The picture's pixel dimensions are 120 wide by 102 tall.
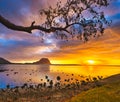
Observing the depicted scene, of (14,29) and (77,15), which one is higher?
(77,15)

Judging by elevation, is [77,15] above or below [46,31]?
above

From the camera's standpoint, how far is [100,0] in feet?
58.7

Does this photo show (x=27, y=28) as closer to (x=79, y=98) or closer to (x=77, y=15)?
(x=77, y=15)

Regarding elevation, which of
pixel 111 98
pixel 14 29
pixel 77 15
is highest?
pixel 77 15

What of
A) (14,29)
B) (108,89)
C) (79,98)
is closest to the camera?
(79,98)

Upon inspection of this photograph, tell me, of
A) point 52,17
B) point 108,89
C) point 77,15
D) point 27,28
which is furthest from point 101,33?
point 108,89

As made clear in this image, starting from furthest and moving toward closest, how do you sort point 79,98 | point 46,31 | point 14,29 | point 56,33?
point 56,33 < point 46,31 < point 14,29 < point 79,98

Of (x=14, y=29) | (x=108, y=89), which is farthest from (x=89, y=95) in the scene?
(x=14, y=29)

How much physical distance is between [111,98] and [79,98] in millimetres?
687

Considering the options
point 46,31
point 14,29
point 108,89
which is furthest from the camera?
point 46,31

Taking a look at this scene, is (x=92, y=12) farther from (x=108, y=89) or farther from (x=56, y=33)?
(x=108, y=89)

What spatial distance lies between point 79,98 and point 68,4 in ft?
41.3

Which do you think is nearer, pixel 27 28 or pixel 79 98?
pixel 79 98

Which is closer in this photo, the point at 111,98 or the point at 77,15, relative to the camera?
the point at 111,98
